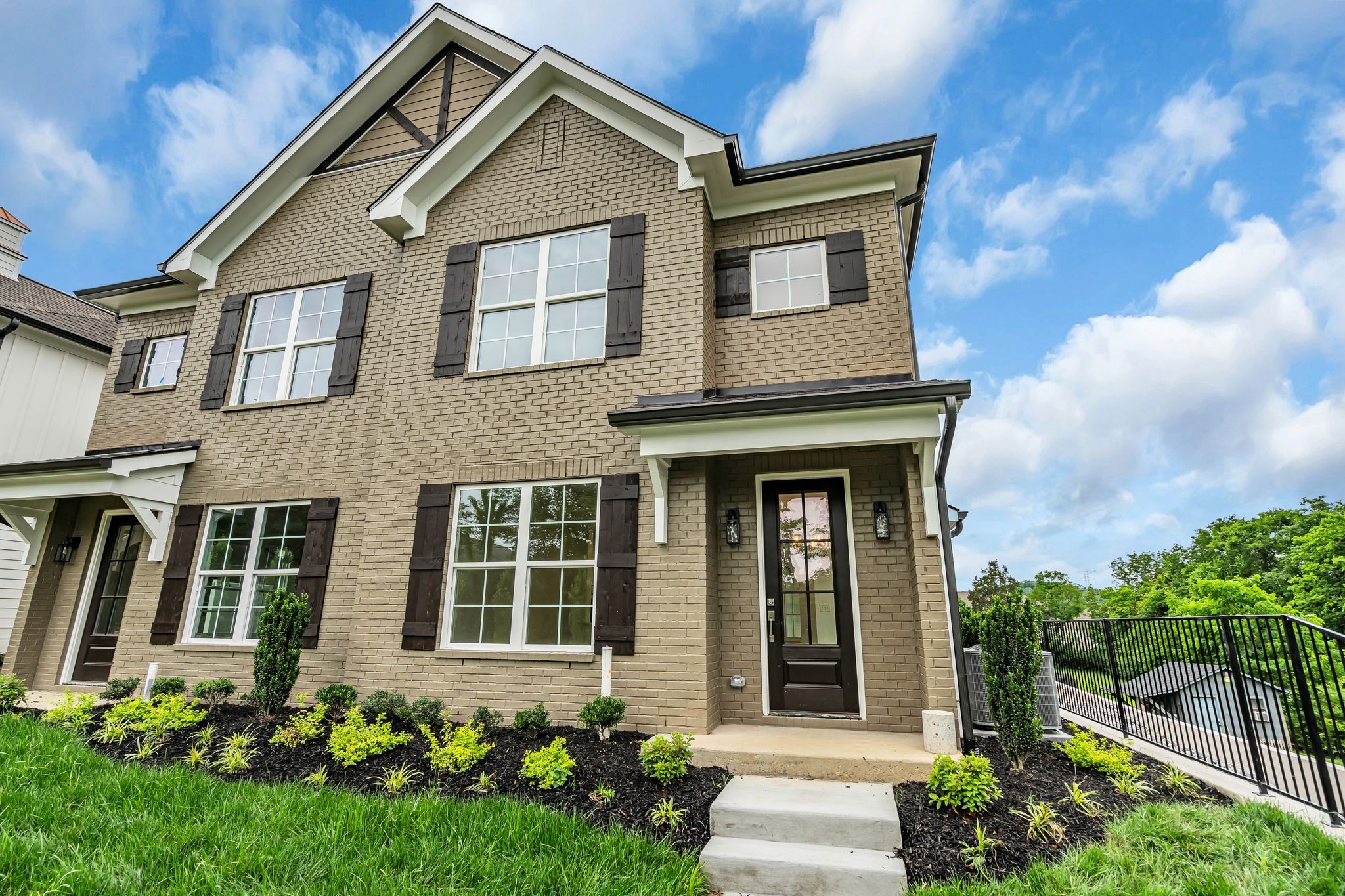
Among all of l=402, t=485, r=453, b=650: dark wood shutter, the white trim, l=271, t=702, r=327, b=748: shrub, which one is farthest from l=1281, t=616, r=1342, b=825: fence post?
l=271, t=702, r=327, b=748: shrub

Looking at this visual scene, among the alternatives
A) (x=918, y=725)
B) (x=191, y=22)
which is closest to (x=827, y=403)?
(x=918, y=725)

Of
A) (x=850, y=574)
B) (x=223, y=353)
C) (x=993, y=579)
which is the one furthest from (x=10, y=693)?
(x=993, y=579)

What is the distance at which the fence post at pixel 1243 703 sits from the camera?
13.4ft

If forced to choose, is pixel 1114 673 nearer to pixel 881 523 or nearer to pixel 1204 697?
pixel 1204 697

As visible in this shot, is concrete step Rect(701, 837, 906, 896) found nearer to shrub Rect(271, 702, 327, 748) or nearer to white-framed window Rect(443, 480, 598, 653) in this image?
white-framed window Rect(443, 480, 598, 653)

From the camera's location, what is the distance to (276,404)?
8.22 m

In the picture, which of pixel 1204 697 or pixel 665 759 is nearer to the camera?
pixel 665 759

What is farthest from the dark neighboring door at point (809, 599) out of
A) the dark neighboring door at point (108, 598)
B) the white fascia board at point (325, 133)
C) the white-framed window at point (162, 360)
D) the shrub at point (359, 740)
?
the white-framed window at point (162, 360)

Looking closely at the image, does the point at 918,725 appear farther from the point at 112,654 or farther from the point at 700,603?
the point at 112,654

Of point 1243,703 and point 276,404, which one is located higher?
point 276,404

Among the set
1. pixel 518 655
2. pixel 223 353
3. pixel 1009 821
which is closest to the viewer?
pixel 1009 821

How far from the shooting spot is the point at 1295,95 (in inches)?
544

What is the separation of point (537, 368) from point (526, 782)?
416 cm

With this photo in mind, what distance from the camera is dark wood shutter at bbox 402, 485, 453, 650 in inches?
252
